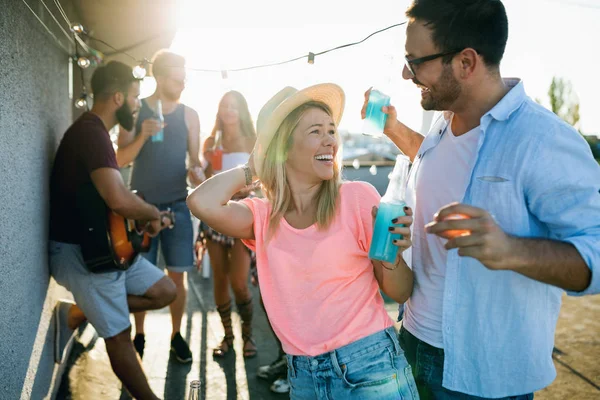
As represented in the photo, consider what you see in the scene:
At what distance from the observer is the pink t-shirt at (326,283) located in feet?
6.56

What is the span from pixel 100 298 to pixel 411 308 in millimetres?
2109

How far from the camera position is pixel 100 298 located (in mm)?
3342

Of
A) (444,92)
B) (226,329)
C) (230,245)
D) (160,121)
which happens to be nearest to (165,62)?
(160,121)

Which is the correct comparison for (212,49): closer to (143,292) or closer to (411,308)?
(143,292)

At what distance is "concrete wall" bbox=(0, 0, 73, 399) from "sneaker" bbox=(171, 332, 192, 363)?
918 mm

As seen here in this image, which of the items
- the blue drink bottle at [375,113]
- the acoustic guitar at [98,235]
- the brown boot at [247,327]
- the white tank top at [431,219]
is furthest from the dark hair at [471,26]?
the brown boot at [247,327]

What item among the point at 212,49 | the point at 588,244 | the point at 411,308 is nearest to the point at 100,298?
the point at 411,308

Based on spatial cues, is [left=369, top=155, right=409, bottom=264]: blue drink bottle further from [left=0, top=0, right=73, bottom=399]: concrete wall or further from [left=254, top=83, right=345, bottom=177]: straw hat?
[left=0, top=0, right=73, bottom=399]: concrete wall

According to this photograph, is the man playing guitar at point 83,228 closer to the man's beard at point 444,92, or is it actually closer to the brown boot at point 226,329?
the brown boot at point 226,329

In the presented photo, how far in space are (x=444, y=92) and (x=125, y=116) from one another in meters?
2.49

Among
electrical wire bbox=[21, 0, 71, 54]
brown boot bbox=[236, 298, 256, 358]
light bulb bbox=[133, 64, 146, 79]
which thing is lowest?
brown boot bbox=[236, 298, 256, 358]

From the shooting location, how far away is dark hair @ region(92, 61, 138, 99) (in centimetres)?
355

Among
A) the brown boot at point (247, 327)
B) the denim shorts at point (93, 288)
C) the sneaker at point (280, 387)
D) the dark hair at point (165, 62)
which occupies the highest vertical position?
the dark hair at point (165, 62)

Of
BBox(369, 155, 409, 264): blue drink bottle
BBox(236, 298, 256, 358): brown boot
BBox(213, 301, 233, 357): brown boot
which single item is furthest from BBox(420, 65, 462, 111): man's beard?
BBox(213, 301, 233, 357): brown boot
